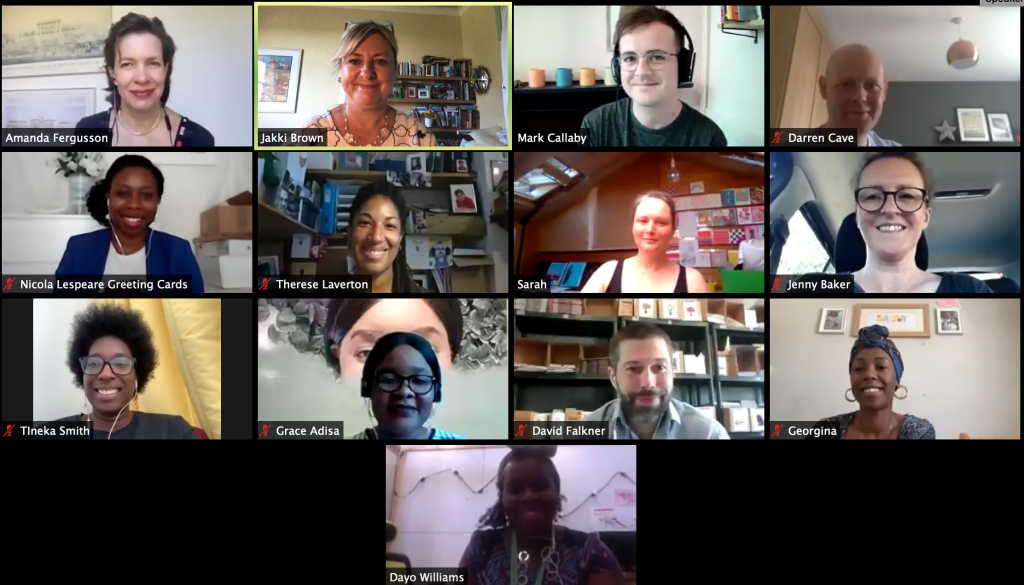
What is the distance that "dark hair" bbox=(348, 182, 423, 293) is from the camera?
7.82 feet

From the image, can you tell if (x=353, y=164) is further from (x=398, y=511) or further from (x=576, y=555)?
(x=576, y=555)

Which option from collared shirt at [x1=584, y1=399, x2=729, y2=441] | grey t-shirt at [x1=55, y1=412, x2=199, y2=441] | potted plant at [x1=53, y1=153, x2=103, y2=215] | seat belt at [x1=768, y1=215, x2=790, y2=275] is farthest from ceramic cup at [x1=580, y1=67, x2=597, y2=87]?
grey t-shirt at [x1=55, y1=412, x2=199, y2=441]

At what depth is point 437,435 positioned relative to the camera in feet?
7.90

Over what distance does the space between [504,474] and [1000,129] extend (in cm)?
188

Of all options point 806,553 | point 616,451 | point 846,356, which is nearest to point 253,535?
point 616,451

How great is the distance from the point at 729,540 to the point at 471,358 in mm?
986

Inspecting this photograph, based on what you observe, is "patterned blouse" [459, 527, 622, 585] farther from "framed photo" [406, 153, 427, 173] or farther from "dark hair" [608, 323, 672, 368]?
"framed photo" [406, 153, 427, 173]

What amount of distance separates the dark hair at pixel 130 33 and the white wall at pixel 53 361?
2.12ft

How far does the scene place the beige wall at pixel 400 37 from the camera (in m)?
2.40

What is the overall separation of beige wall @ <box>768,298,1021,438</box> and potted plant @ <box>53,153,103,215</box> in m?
2.12

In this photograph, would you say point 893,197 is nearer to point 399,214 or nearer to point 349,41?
point 399,214

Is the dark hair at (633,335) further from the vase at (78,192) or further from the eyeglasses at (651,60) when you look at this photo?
the vase at (78,192)

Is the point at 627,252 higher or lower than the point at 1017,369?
higher

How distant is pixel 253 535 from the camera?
2.42 m
